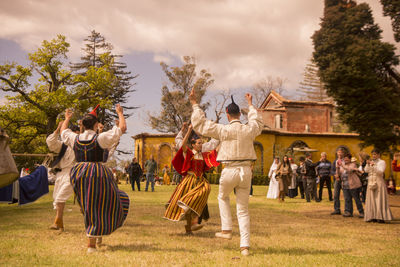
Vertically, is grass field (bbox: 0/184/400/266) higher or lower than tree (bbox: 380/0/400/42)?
lower

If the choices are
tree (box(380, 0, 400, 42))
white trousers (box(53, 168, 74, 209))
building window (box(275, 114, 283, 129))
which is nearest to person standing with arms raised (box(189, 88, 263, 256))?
white trousers (box(53, 168, 74, 209))

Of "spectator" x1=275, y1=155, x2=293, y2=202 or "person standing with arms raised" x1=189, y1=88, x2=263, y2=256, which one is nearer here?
"person standing with arms raised" x1=189, y1=88, x2=263, y2=256

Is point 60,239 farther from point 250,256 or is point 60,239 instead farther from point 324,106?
point 324,106

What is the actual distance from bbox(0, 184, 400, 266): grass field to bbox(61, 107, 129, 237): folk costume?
0.44 meters

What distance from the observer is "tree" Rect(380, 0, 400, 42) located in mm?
16125

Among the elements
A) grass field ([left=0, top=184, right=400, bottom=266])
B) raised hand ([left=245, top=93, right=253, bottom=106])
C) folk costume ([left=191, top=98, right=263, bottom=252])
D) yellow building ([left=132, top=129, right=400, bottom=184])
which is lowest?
grass field ([left=0, top=184, right=400, bottom=266])

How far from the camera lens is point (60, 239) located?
654cm

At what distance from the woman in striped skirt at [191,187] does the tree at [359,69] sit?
11247 mm

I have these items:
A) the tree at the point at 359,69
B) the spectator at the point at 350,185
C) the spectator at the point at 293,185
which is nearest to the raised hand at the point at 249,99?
the spectator at the point at 350,185

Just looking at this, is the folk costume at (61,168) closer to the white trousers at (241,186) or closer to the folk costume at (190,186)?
the folk costume at (190,186)

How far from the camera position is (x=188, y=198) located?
21.6ft

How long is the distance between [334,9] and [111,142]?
550 inches

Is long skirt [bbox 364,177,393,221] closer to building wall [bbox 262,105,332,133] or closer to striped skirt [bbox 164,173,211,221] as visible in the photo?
striped skirt [bbox 164,173,211,221]

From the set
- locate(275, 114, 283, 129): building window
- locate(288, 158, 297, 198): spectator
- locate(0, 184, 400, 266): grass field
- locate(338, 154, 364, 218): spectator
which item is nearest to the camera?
locate(0, 184, 400, 266): grass field
